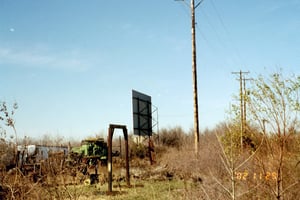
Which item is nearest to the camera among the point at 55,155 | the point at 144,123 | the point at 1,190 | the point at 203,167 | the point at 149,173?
the point at 1,190

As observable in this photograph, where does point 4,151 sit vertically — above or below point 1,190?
above

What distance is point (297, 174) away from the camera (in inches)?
365

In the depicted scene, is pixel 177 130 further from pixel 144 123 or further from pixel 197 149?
pixel 197 149

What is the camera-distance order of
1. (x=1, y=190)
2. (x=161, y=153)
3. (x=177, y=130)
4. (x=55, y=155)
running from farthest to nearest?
(x=177, y=130) < (x=161, y=153) < (x=55, y=155) < (x=1, y=190)

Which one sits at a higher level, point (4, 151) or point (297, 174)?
point (4, 151)

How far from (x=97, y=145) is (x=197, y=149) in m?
4.91

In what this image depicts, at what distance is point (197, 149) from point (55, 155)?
34.4 ft

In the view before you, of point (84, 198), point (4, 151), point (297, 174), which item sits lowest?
point (84, 198)

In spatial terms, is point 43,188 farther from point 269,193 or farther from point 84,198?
point 269,193

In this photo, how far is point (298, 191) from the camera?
8.17 metres

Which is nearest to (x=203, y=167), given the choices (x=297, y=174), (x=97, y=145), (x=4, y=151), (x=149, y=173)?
(x=149, y=173)

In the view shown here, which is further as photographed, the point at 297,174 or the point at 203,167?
the point at 203,167

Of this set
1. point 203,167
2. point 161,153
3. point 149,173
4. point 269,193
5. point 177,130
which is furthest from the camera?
point 177,130

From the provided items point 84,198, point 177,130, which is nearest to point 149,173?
point 84,198
